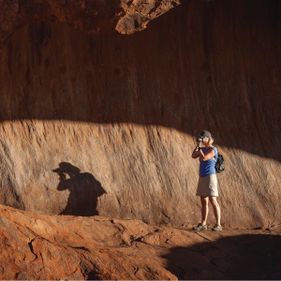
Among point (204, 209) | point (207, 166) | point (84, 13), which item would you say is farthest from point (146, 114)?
point (84, 13)

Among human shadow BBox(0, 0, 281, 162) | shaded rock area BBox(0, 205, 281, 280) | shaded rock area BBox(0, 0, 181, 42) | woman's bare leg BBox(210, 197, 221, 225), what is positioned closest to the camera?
shaded rock area BBox(0, 205, 281, 280)

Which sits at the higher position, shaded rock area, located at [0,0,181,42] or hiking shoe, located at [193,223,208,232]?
shaded rock area, located at [0,0,181,42]

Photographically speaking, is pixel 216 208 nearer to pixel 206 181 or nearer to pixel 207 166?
pixel 206 181

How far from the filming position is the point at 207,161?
10.2 m

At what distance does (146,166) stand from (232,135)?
1.65 meters

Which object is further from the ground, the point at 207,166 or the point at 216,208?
the point at 207,166

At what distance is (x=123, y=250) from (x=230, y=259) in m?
1.43

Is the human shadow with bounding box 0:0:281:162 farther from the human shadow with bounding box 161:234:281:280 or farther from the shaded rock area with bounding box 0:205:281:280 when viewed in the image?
the human shadow with bounding box 161:234:281:280

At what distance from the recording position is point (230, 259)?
354 inches

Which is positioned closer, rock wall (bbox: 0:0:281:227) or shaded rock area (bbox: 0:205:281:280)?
shaded rock area (bbox: 0:205:281:280)

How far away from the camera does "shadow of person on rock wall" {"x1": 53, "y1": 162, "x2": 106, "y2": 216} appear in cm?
1027

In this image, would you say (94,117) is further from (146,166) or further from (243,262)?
(243,262)

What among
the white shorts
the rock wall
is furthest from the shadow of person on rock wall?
the white shorts

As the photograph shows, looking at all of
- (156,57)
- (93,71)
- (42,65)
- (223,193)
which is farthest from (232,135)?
→ (42,65)
